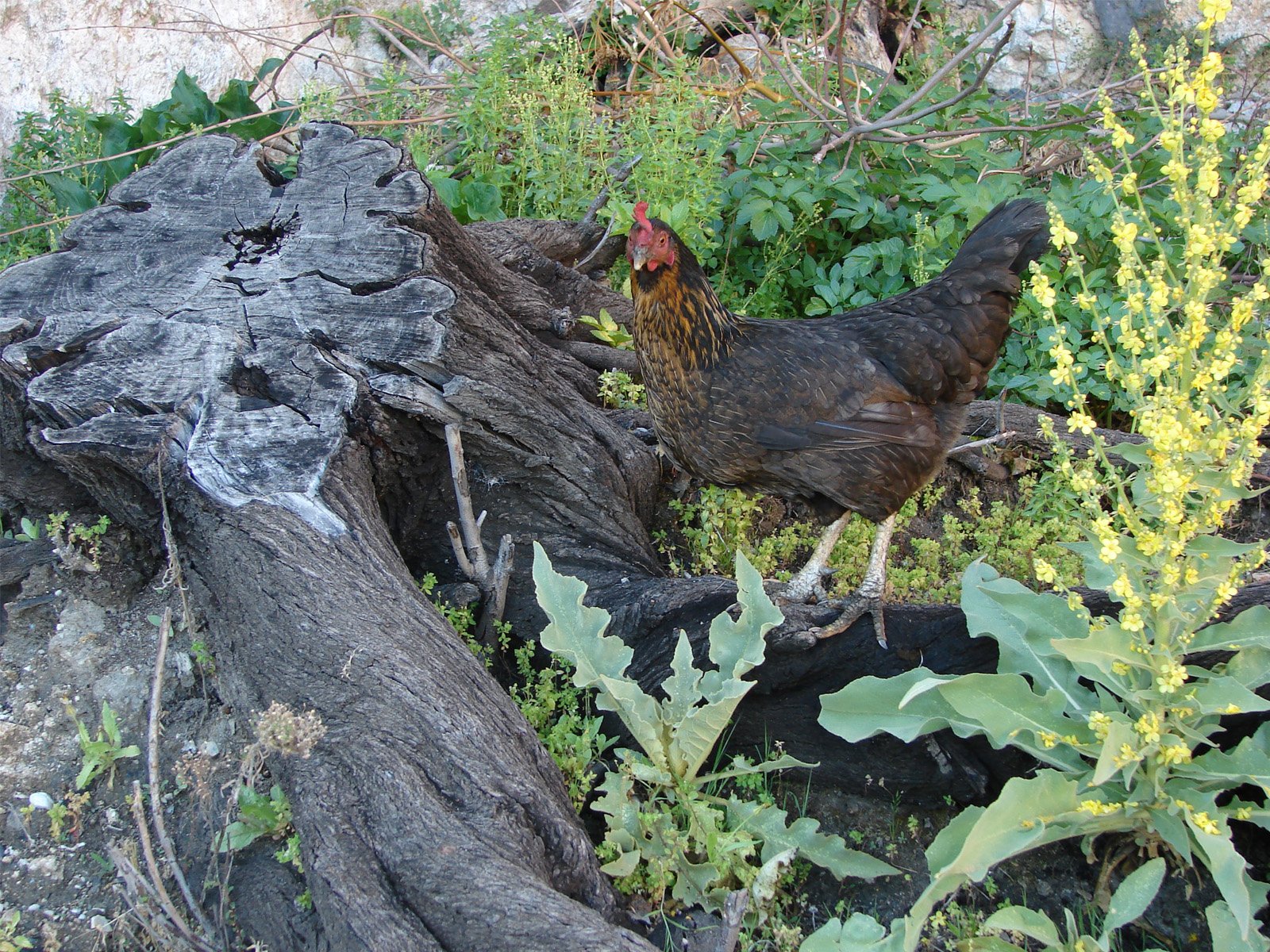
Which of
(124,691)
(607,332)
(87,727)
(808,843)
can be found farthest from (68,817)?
(607,332)

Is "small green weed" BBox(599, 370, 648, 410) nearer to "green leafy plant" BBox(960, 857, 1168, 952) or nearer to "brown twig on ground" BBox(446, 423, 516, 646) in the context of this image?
"brown twig on ground" BBox(446, 423, 516, 646)

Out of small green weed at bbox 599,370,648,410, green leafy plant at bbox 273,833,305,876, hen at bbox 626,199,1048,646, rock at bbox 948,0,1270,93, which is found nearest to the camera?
green leafy plant at bbox 273,833,305,876

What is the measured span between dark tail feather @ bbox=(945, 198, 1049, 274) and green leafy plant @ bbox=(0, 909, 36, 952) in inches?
130

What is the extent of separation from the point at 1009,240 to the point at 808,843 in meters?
2.23

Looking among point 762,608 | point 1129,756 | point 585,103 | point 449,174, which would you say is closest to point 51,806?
point 762,608

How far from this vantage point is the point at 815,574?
3.63m

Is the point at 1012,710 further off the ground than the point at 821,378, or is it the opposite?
the point at 821,378

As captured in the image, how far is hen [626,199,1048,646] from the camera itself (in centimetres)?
330

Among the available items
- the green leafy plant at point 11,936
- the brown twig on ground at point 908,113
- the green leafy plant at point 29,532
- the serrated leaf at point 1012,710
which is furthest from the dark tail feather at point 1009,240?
the green leafy plant at point 11,936

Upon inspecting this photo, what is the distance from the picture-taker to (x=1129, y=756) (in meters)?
2.02

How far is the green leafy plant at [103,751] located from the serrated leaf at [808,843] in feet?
4.95

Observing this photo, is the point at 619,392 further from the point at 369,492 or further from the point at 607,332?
the point at 369,492

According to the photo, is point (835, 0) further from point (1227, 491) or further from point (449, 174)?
point (1227, 491)

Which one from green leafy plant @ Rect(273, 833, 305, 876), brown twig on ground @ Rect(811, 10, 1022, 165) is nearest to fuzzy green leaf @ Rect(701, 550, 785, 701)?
green leafy plant @ Rect(273, 833, 305, 876)
